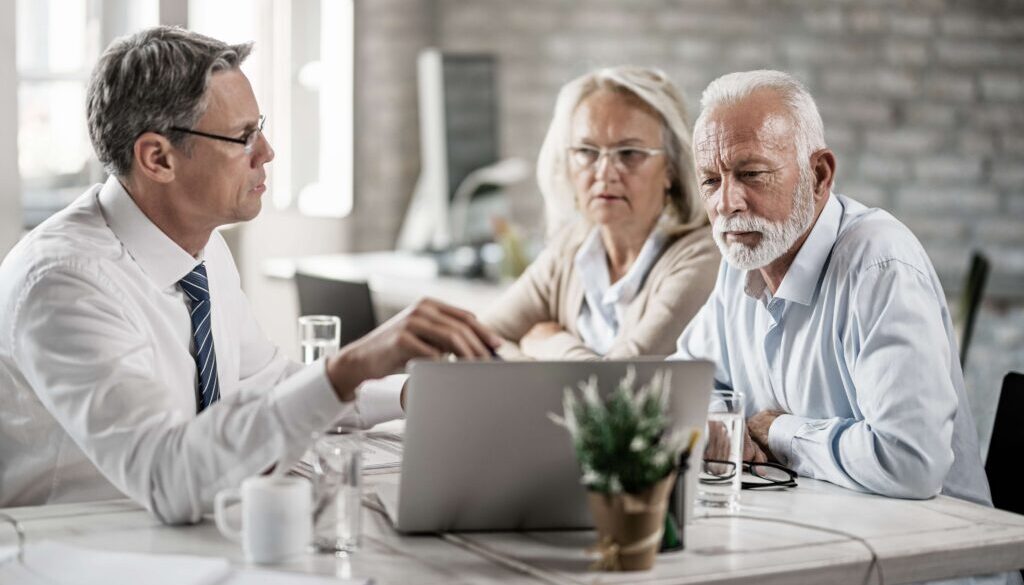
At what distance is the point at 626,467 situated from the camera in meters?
1.42

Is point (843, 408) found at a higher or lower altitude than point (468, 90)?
lower

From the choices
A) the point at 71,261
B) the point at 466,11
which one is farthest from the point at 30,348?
the point at 466,11

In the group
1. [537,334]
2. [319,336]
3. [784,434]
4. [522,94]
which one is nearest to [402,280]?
[537,334]

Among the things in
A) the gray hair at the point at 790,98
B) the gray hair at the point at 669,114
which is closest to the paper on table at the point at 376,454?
the gray hair at the point at 790,98

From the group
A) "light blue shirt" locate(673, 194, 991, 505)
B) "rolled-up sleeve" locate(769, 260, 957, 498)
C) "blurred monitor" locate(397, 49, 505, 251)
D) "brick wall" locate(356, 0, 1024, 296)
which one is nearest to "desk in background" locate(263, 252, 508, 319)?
"blurred monitor" locate(397, 49, 505, 251)

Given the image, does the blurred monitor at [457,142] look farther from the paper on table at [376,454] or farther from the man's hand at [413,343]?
the man's hand at [413,343]

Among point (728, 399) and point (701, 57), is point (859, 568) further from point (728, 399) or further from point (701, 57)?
point (701, 57)

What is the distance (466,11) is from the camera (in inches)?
234

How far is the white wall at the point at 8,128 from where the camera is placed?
333 cm

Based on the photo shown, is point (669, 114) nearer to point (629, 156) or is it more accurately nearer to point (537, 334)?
point (629, 156)

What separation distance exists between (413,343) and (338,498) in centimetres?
21

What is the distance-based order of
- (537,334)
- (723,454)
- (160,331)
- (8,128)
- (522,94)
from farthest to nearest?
(522,94) → (8,128) → (537,334) → (160,331) → (723,454)

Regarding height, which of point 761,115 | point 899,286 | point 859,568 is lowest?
point 859,568

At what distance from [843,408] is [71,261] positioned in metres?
1.20
